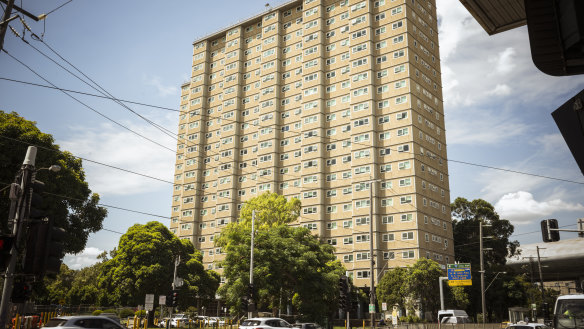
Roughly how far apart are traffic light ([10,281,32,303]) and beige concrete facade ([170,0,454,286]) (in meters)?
48.9

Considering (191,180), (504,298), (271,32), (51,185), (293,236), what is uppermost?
(271,32)

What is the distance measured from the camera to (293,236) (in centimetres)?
4262

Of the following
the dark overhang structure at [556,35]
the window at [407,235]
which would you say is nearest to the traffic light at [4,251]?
the dark overhang structure at [556,35]

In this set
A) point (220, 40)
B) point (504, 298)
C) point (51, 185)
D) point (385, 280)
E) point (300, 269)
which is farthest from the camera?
point (220, 40)

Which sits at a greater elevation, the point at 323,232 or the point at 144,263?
the point at 323,232

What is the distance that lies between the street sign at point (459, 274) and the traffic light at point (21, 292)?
158 ft

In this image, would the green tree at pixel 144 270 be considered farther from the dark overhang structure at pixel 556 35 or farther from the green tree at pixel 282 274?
the dark overhang structure at pixel 556 35

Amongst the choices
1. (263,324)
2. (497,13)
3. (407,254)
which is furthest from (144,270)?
(497,13)

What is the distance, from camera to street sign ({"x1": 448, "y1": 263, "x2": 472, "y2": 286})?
165 ft

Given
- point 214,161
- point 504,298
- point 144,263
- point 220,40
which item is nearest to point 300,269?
point 144,263

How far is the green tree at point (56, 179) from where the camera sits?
32.6 meters

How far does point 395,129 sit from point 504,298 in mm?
29655

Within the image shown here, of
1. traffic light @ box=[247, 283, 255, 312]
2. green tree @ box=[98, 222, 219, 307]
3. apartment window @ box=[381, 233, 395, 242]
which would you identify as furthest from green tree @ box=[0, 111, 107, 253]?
apartment window @ box=[381, 233, 395, 242]

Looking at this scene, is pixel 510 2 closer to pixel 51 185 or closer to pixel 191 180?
pixel 51 185
